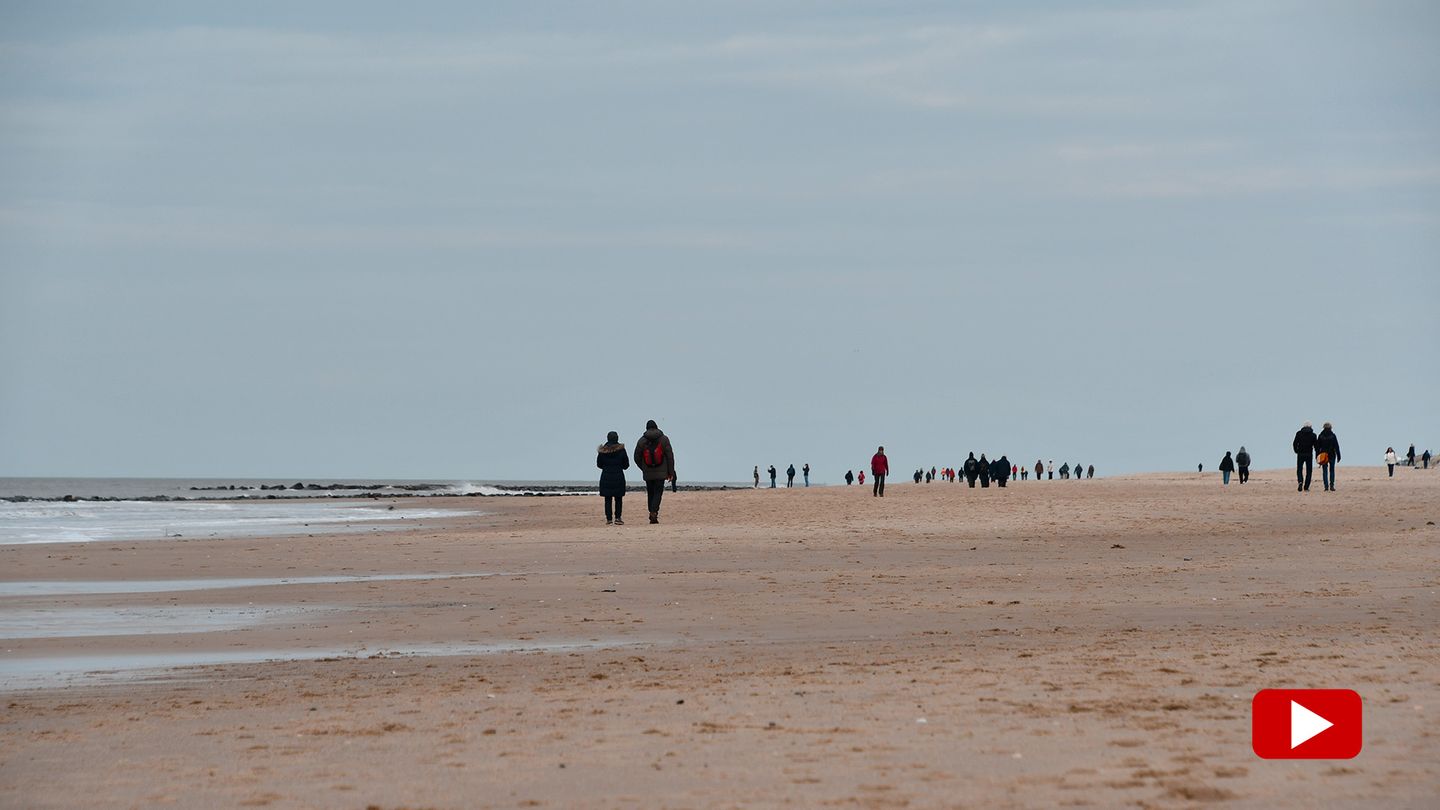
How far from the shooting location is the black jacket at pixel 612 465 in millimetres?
28781

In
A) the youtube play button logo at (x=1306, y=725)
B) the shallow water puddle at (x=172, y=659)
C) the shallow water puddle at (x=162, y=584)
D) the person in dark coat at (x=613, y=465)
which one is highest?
the person in dark coat at (x=613, y=465)

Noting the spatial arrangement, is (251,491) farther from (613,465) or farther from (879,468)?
(613,465)

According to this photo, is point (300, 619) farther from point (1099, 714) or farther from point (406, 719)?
point (1099, 714)

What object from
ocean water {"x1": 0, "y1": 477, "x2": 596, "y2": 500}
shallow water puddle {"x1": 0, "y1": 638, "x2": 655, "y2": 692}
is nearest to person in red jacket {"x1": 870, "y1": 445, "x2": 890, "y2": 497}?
shallow water puddle {"x1": 0, "y1": 638, "x2": 655, "y2": 692}

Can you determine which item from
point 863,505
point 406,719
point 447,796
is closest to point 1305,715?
point 447,796

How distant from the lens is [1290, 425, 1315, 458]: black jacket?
35.5 meters

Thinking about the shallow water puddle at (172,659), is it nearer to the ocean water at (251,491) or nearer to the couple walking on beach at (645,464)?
the couple walking on beach at (645,464)

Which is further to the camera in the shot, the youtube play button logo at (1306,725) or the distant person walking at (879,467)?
the distant person walking at (879,467)

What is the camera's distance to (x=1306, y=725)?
283 inches

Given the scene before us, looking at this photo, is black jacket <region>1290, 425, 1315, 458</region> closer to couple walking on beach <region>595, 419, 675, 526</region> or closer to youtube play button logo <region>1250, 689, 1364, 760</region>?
couple walking on beach <region>595, 419, 675, 526</region>

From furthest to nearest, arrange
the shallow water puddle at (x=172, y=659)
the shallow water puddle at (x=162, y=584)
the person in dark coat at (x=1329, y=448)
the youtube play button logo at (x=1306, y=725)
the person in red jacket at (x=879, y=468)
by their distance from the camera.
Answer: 1. the person in red jacket at (x=879, y=468)
2. the person in dark coat at (x=1329, y=448)
3. the shallow water puddle at (x=162, y=584)
4. the shallow water puddle at (x=172, y=659)
5. the youtube play button logo at (x=1306, y=725)

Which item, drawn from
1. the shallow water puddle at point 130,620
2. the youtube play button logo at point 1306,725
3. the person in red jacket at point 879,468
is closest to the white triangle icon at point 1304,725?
the youtube play button logo at point 1306,725

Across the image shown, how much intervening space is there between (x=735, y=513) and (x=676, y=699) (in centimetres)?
2618

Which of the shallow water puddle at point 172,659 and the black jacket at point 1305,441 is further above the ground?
the black jacket at point 1305,441
